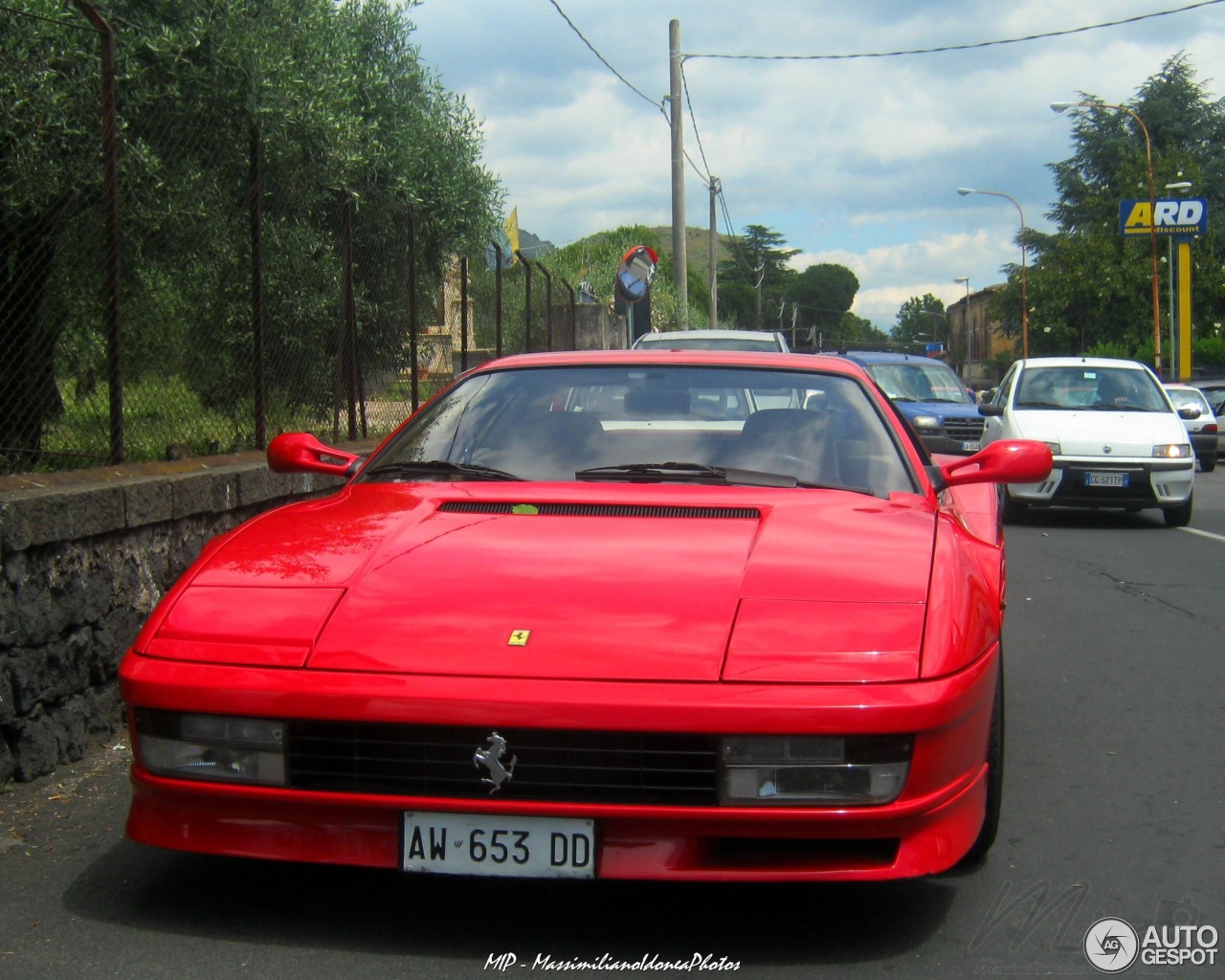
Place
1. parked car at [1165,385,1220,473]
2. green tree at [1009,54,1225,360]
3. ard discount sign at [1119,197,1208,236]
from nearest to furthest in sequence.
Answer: parked car at [1165,385,1220,473]
ard discount sign at [1119,197,1208,236]
green tree at [1009,54,1225,360]

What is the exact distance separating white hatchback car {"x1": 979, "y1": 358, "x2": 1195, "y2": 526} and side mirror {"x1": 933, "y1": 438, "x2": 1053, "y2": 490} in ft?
25.9

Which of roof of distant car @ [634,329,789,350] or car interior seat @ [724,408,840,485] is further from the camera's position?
roof of distant car @ [634,329,789,350]

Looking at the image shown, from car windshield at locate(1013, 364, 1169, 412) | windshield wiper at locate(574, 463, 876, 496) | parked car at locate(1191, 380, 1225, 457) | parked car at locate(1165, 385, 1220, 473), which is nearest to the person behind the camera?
windshield wiper at locate(574, 463, 876, 496)

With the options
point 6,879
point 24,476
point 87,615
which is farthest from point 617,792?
point 24,476

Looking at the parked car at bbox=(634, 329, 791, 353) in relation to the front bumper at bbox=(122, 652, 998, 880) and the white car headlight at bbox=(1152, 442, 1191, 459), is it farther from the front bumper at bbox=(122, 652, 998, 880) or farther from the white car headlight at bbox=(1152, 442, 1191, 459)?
the front bumper at bbox=(122, 652, 998, 880)

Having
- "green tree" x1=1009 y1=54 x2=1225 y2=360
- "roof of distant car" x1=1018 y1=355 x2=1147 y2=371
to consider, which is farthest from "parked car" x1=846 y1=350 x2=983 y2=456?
"green tree" x1=1009 y1=54 x2=1225 y2=360

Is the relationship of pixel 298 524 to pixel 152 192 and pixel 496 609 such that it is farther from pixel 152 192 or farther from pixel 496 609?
pixel 152 192

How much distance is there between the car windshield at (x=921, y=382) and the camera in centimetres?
1766

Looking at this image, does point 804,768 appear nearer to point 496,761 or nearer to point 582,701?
Answer: point 582,701

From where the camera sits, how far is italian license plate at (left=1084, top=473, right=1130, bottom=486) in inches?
498

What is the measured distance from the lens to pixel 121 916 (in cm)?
327

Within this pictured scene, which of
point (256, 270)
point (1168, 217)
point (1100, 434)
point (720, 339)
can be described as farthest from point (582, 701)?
point (1168, 217)

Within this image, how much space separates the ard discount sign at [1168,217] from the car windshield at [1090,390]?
28.6 m

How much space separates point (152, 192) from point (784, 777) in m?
6.94
